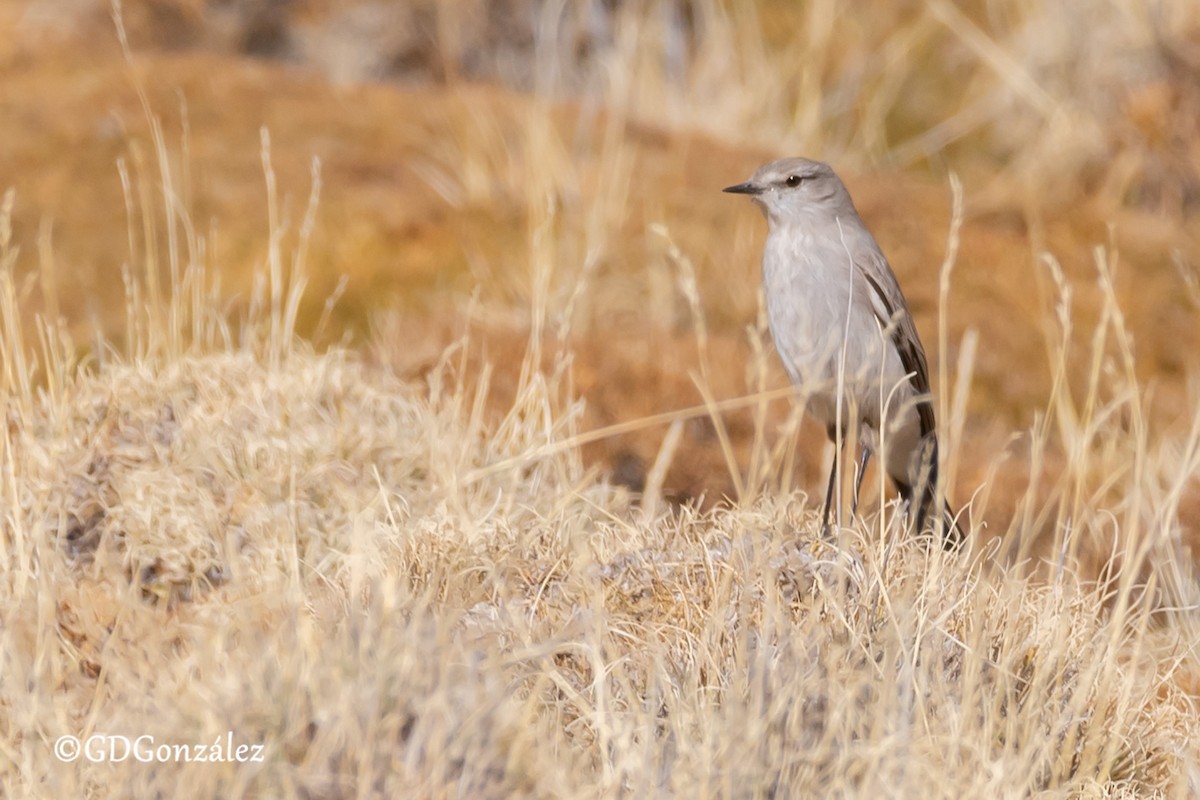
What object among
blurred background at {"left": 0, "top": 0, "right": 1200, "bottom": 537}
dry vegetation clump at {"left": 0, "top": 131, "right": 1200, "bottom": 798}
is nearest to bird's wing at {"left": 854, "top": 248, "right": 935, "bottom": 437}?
blurred background at {"left": 0, "top": 0, "right": 1200, "bottom": 537}

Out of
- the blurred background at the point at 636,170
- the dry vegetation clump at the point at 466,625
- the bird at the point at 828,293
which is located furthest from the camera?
the blurred background at the point at 636,170

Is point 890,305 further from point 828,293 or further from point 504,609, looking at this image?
point 504,609

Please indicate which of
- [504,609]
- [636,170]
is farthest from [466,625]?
[636,170]

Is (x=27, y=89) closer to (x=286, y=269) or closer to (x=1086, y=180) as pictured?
(x=286, y=269)

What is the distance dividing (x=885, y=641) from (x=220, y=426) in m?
2.47

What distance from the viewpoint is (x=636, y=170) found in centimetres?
1097

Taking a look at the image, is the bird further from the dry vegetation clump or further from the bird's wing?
the dry vegetation clump

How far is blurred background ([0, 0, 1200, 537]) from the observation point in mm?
8000

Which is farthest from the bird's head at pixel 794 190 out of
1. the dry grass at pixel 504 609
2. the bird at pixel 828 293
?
the dry grass at pixel 504 609

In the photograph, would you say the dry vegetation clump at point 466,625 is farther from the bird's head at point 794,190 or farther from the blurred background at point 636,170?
the blurred background at point 636,170

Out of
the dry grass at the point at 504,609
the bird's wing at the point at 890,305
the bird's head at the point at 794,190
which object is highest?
the bird's head at the point at 794,190

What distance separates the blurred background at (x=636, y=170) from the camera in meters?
8.00

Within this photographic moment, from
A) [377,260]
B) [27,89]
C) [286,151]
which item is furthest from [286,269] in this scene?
[27,89]

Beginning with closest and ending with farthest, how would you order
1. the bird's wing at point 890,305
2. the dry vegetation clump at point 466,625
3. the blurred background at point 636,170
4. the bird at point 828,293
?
1. the dry vegetation clump at point 466,625
2. the bird at point 828,293
3. the bird's wing at point 890,305
4. the blurred background at point 636,170
